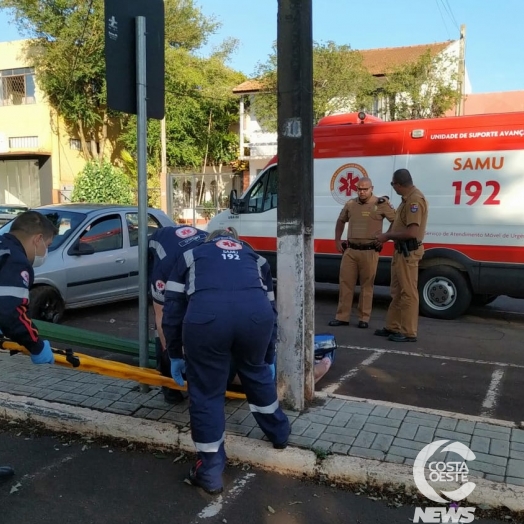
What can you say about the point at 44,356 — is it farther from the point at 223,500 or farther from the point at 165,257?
the point at 223,500

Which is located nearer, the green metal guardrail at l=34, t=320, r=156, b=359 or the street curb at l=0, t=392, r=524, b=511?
the street curb at l=0, t=392, r=524, b=511

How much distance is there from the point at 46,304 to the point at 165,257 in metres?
3.52

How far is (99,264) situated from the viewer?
761cm

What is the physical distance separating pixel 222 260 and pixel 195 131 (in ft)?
91.9

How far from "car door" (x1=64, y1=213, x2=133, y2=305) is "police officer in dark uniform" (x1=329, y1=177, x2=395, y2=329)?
301 centimetres

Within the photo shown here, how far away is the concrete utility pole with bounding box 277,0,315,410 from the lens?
3.96m

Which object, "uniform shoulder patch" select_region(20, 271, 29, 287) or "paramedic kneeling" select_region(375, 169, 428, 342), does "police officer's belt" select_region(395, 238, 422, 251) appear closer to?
"paramedic kneeling" select_region(375, 169, 428, 342)

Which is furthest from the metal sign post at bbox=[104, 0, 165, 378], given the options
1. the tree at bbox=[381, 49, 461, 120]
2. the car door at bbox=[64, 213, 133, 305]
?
the tree at bbox=[381, 49, 461, 120]

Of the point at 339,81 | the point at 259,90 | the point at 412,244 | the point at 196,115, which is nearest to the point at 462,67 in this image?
the point at 339,81

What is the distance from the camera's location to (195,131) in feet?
99.0

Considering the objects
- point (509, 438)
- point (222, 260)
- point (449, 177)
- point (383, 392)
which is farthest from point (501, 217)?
point (222, 260)

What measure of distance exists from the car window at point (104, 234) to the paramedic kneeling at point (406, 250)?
3676 millimetres

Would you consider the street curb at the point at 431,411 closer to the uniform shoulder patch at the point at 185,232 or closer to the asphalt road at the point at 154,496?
the asphalt road at the point at 154,496

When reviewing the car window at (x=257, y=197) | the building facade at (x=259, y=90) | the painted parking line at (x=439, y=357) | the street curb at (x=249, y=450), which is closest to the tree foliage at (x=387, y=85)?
the building facade at (x=259, y=90)
